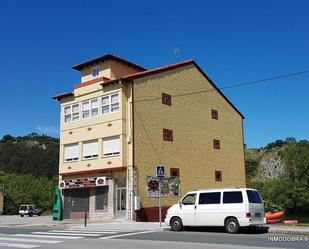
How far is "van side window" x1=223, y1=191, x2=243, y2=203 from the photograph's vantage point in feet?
63.5

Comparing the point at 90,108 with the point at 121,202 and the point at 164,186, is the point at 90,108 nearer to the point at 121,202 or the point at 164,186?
the point at 121,202

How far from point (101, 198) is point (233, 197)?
16085 mm

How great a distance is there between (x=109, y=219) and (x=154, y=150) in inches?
239

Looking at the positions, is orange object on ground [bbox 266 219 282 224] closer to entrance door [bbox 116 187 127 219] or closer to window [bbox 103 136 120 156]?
entrance door [bbox 116 187 127 219]

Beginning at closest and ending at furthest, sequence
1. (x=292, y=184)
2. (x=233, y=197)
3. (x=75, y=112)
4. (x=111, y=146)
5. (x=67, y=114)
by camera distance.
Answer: (x=233, y=197) → (x=111, y=146) → (x=75, y=112) → (x=67, y=114) → (x=292, y=184)

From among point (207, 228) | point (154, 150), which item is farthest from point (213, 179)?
point (207, 228)

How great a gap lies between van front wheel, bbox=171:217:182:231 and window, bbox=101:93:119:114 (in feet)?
46.9

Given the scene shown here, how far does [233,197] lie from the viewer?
64.1ft

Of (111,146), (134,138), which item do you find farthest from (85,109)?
(134,138)

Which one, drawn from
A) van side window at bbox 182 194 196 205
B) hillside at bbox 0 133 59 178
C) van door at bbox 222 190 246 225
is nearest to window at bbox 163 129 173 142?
van side window at bbox 182 194 196 205

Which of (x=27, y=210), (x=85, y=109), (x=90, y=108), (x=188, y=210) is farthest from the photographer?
(x=27, y=210)

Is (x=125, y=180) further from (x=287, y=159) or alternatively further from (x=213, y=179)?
(x=287, y=159)

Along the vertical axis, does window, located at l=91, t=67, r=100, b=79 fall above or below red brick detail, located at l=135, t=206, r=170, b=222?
above

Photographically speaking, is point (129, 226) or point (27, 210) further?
point (27, 210)
